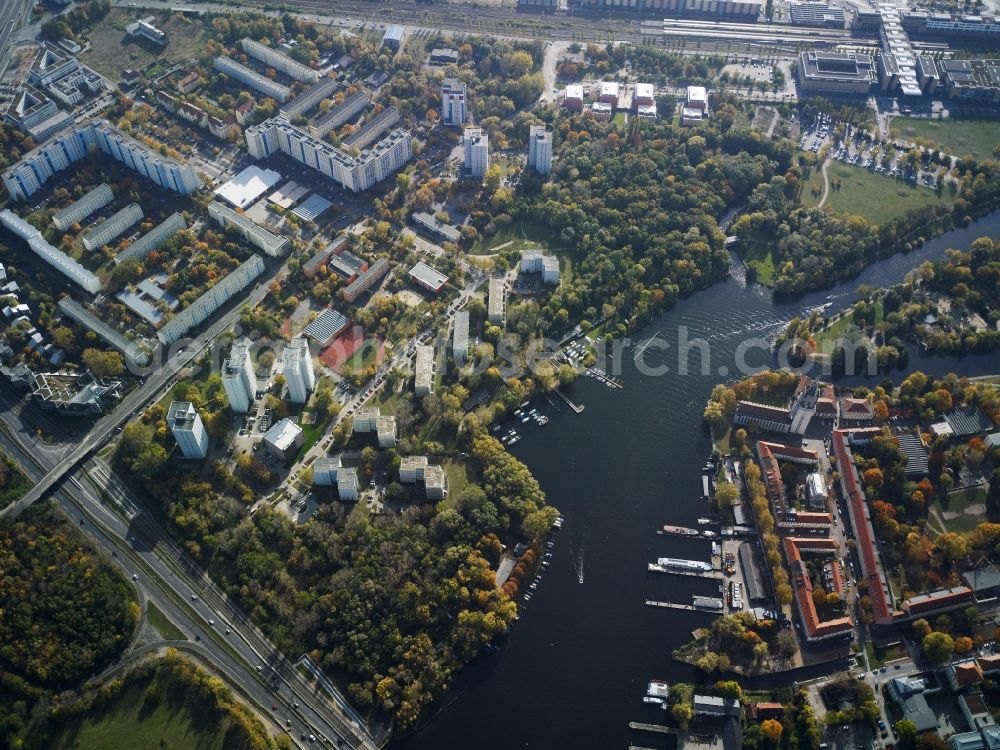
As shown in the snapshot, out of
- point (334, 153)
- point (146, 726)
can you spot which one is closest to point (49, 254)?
point (334, 153)

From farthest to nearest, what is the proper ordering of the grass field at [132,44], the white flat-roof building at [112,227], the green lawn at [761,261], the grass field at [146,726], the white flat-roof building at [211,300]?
the grass field at [132,44] → the green lawn at [761,261] → the white flat-roof building at [112,227] → the white flat-roof building at [211,300] → the grass field at [146,726]

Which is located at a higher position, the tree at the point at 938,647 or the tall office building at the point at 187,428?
the tall office building at the point at 187,428

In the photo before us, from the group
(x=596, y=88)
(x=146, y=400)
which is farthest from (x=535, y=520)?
(x=596, y=88)

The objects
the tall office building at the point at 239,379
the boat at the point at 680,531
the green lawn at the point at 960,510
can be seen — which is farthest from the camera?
the tall office building at the point at 239,379

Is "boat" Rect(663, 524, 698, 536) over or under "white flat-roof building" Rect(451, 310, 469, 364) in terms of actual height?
under

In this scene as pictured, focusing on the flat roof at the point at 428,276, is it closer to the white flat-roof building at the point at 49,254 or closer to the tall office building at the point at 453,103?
the tall office building at the point at 453,103

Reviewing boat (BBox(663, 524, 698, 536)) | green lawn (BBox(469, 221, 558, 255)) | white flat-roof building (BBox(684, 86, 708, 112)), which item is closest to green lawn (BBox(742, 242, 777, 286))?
green lawn (BBox(469, 221, 558, 255))

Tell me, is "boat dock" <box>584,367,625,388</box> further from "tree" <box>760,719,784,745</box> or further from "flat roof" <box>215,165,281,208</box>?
"flat roof" <box>215,165,281,208</box>

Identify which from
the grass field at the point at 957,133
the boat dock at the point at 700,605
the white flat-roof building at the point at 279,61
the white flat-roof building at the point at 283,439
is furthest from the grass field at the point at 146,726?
the grass field at the point at 957,133
